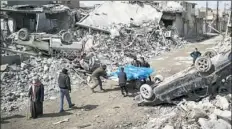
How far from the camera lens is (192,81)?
35.7 feet

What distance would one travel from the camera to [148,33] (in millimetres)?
26938

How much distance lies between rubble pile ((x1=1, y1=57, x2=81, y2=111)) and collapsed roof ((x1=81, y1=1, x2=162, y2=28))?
35.1 ft

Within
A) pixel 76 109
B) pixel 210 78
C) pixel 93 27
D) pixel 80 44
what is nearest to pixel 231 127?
pixel 210 78

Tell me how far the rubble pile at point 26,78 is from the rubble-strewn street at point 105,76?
0.04 meters

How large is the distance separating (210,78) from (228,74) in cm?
74

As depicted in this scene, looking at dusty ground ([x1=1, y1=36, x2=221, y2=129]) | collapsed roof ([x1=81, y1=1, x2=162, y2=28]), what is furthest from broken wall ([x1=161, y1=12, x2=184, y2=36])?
dusty ground ([x1=1, y1=36, x2=221, y2=129])

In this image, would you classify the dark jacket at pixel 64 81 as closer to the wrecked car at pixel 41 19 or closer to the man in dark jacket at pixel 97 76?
the man in dark jacket at pixel 97 76

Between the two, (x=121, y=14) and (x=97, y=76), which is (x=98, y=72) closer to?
(x=97, y=76)

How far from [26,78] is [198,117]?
8755 millimetres

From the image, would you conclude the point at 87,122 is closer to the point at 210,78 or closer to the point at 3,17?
the point at 210,78

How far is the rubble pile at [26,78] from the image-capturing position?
44.9 ft

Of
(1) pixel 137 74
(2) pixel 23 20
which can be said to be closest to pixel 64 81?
(1) pixel 137 74

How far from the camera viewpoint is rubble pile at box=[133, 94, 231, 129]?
8.76 metres

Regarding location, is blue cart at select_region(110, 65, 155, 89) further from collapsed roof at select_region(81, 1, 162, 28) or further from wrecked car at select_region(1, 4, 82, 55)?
collapsed roof at select_region(81, 1, 162, 28)
